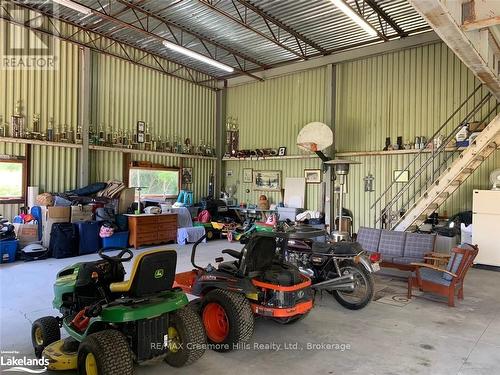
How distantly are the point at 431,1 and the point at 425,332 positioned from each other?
3078mm

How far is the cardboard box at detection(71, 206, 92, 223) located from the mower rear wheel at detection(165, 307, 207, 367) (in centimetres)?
555

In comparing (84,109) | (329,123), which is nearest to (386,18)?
(329,123)

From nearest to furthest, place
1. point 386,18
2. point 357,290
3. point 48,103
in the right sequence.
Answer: point 357,290 < point 386,18 < point 48,103

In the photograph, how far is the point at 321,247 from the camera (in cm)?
456

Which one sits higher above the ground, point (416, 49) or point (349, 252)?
point (416, 49)

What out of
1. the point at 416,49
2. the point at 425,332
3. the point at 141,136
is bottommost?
the point at 425,332

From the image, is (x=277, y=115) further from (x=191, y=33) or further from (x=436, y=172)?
(x=436, y=172)

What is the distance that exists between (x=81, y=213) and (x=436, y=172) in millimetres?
7887

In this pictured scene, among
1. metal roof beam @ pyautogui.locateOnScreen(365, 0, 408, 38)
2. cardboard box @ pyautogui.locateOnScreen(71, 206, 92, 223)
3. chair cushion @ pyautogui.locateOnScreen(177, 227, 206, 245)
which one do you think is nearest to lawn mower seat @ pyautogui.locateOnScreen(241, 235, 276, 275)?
cardboard box @ pyautogui.locateOnScreen(71, 206, 92, 223)

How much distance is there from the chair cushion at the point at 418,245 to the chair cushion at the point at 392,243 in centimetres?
8

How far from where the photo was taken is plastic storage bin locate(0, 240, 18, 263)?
6.41m

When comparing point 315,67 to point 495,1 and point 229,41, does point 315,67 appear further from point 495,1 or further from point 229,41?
point 495,1

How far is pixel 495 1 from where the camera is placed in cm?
311

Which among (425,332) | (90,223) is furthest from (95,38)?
(425,332)
